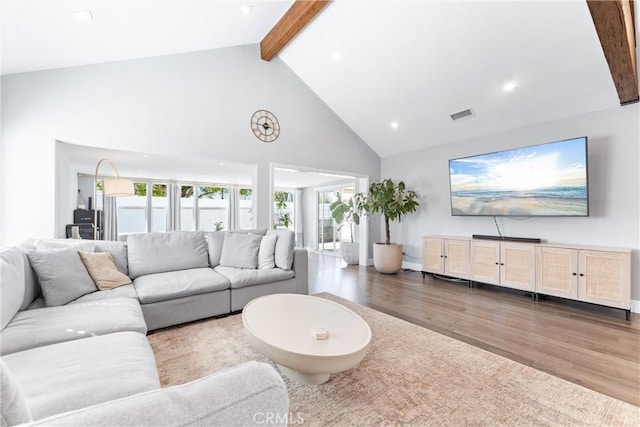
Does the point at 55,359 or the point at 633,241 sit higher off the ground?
the point at 633,241

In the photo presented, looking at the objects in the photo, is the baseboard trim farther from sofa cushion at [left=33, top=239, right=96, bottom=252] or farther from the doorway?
sofa cushion at [left=33, top=239, right=96, bottom=252]

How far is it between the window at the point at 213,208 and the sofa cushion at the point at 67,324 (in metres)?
6.49

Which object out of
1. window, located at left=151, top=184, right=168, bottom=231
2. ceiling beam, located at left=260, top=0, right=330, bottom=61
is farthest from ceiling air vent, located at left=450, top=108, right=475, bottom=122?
window, located at left=151, top=184, right=168, bottom=231

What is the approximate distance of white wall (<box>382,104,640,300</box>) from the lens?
3.21 metres

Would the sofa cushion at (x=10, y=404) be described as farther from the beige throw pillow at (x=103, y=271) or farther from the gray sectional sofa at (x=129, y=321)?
the beige throw pillow at (x=103, y=271)

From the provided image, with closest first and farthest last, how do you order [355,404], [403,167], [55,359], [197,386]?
1. [197,386]
2. [55,359]
3. [355,404]
4. [403,167]

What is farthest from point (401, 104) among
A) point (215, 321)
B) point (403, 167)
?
point (215, 321)

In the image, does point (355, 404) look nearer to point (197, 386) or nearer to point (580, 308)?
point (197, 386)

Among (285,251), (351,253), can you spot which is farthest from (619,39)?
(351,253)

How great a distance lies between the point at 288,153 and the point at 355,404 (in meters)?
3.91

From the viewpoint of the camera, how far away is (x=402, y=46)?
3.62 m

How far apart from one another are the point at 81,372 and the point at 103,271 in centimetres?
170

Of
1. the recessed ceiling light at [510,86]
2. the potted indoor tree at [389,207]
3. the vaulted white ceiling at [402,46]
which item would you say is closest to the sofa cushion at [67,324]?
the vaulted white ceiling at [402,46]

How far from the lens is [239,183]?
8.47 meters
